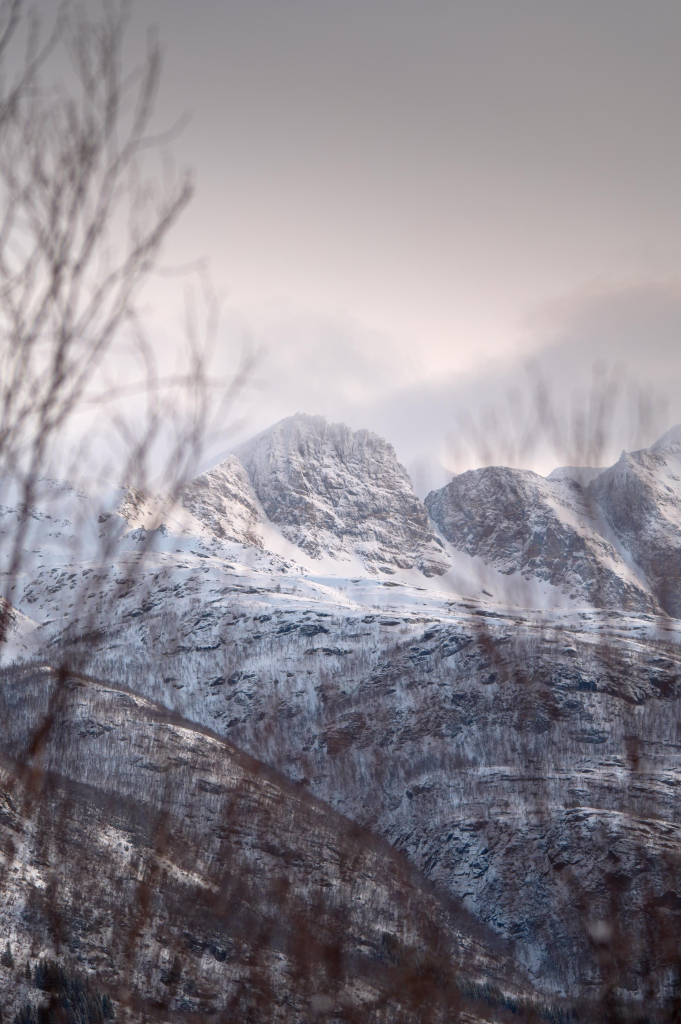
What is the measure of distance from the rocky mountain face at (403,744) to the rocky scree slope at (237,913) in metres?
0.21

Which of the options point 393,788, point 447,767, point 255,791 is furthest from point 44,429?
point 447,767

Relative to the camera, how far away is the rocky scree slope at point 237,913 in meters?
9.03

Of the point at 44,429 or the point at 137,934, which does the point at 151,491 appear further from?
the point at 137,934

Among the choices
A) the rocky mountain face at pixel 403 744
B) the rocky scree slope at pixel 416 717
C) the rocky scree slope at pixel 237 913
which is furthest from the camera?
the rocky scree slope at pixel 416 717

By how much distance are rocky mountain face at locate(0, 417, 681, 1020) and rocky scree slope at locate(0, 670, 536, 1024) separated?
205 millimetres

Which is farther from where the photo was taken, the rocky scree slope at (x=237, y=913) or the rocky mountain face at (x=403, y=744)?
the rocky mountain face at (x=403, y=744)

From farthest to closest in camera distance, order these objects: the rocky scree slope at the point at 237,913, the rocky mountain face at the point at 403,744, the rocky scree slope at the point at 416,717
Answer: the rocky scree slope at the point at 416,717
the rocky mountain face at the point at 403,744
the rocky scree slope at the point at 237,913

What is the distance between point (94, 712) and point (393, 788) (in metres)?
47.9

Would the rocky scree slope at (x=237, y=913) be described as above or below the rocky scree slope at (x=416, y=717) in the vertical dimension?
below

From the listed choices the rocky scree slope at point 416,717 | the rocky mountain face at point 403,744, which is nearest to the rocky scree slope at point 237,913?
the rocky mountain face at point 403,744

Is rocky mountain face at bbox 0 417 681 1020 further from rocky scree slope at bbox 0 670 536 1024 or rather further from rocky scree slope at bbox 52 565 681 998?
rocky scree slope at bbox 52 565 681 998

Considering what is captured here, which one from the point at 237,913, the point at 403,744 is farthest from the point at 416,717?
the point at 237,913

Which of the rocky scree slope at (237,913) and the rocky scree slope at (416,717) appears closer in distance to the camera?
the rocky scree slope at (237,913)

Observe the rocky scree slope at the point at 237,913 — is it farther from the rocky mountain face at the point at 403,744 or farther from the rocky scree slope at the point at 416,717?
the rocky scree slope at the point at 416,717
